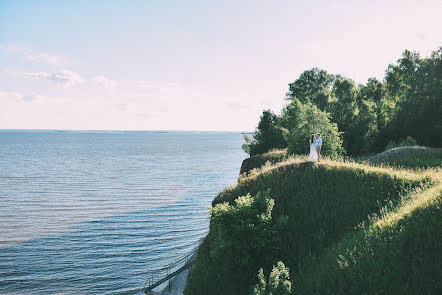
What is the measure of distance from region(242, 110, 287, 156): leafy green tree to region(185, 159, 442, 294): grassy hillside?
46.1 meters

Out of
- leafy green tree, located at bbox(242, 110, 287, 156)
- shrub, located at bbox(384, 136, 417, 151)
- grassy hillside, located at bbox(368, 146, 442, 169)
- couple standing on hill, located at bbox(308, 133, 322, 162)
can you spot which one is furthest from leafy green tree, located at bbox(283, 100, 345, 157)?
leafy green tree, located at bbox(242, 110, 287, 156)

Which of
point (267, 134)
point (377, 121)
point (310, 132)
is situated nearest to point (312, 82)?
point (267, 134)

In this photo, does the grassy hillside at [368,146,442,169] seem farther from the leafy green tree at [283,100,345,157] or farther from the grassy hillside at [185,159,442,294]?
the grassy hillside at [185,159,442,294]

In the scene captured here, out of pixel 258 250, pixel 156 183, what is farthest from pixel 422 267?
pixel 156 183

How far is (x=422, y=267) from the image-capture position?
12.9 m

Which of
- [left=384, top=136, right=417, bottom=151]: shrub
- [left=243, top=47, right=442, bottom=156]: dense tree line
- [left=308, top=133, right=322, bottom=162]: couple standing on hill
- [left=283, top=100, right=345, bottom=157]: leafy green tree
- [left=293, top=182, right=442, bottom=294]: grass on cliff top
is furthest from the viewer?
[left=384, top=136, right=417, bottom=151]: shrub

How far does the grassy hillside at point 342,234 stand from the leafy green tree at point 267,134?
4610 cm

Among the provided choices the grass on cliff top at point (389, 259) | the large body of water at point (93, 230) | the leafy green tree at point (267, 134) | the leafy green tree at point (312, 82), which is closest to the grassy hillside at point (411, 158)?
the grass on cliff top at point (389, 259)

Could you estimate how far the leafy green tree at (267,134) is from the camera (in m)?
72.1

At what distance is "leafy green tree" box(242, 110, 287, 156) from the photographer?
72062mm

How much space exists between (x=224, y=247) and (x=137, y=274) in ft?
50.9

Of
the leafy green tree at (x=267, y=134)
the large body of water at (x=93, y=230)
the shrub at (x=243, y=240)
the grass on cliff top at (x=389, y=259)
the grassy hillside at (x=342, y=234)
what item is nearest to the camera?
the grass on cliff top at (x=389, y=259)

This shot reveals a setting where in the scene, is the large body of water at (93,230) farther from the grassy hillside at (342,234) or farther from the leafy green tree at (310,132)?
the leafy green tree at (310,132)

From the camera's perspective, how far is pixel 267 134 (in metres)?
75.3
